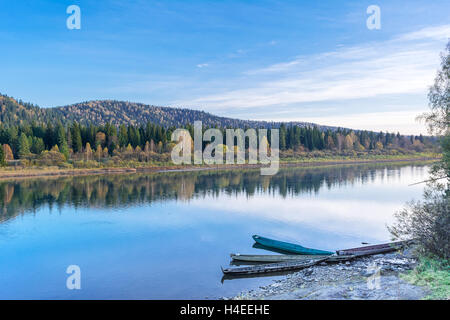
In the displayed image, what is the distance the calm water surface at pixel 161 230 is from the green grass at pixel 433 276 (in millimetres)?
5993

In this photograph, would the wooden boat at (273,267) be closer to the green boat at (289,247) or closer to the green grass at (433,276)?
the green boat at (289,247)

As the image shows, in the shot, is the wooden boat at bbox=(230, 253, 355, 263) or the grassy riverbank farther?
the grassy riverbank

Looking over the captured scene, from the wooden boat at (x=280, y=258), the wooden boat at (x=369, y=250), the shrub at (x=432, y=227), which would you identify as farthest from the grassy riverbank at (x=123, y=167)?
the shrub at (x=432, y=227)

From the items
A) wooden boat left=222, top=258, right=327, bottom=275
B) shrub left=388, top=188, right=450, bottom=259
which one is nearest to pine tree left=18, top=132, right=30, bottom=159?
wooden boat left=222, top=258, right=327, bottom=275

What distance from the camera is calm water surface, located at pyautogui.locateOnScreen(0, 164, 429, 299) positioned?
51.5 feet

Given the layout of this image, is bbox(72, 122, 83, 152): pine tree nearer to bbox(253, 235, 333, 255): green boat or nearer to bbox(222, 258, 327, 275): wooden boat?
bbox(253, 235, 333, 255): green boat

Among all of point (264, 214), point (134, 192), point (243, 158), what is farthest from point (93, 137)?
point (264, 214)

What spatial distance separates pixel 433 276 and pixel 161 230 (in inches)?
728

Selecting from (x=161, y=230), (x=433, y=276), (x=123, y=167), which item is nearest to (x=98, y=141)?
(x=123, y=167)

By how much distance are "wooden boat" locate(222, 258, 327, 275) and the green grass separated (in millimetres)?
4961
